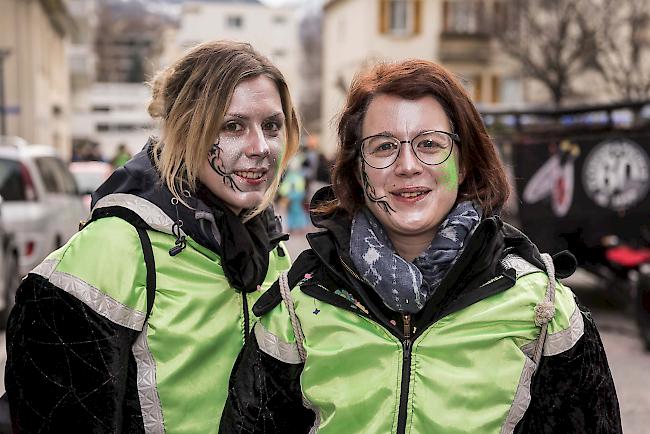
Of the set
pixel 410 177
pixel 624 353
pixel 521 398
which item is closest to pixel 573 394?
pixel 521 398

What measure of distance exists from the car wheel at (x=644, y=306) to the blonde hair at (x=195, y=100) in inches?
244

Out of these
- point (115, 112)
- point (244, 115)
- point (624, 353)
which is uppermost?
point (244, 115)

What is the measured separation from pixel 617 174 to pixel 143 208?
7398 millimetres

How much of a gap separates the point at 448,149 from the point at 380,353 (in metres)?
0.56

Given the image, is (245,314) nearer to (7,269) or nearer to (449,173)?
(449,173)

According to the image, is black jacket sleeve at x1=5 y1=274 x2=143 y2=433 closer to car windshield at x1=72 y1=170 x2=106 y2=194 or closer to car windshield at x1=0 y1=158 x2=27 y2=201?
car windshield at x1=0 y1=158 x2=27 y2=201

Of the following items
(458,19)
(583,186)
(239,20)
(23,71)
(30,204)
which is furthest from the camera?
(239,20)

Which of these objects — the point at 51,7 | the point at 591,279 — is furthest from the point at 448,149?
the point at 51,7

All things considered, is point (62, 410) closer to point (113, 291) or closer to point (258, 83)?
point (113, 291)

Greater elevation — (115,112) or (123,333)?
(123,333)

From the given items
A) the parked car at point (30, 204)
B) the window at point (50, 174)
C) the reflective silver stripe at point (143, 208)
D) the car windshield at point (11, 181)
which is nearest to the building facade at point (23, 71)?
the window at point (50, 174)

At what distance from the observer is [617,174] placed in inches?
357

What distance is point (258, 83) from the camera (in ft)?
8.95

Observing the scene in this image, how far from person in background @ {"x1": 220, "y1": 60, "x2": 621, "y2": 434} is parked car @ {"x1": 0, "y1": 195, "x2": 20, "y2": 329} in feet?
22.0
